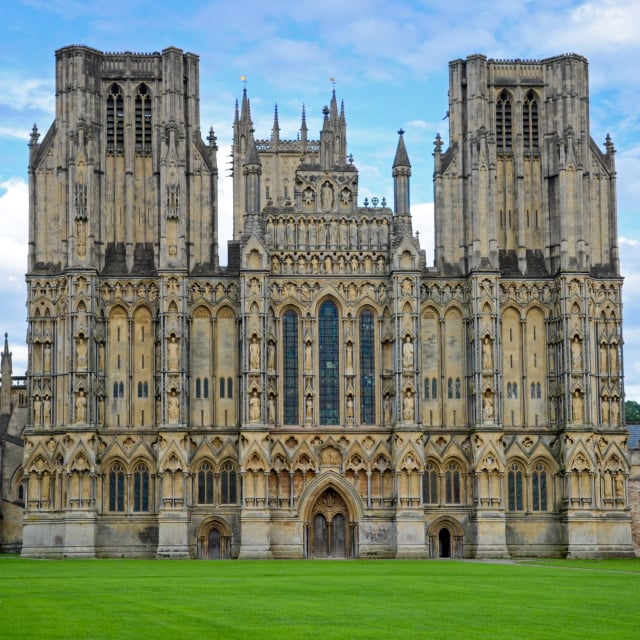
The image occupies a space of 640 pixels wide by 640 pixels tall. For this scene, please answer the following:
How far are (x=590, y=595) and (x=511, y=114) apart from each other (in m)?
51.9

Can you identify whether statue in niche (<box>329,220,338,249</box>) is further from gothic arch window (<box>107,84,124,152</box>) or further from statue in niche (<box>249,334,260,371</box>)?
gothic arch window (<box>107,84,124,152</box>)

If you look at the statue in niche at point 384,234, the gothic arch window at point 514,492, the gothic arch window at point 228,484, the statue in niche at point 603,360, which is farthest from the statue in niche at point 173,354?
the statue in niche at point 603,360

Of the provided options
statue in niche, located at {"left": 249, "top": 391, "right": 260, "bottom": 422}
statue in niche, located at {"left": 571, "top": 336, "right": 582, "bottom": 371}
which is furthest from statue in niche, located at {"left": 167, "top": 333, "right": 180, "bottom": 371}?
statue in niche, located at {"left": 571, "top": 336, "right": 582, "bottom": 371}

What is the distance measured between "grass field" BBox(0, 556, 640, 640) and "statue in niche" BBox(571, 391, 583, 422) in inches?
1010

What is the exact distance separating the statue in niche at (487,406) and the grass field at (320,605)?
2576cm

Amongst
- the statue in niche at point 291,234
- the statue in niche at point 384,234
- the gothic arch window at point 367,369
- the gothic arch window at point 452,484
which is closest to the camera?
the gothic arch window at point 452,484

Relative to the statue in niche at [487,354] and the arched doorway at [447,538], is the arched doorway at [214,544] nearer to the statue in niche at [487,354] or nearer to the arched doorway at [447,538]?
the arched doorway at [447,538]

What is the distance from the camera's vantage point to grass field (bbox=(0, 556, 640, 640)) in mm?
31609

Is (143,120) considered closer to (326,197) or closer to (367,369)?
(326,197)

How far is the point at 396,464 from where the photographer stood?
82000 millimetres

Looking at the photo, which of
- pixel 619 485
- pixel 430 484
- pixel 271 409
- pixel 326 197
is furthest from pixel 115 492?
pixel 619 485

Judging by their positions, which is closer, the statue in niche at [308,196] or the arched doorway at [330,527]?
the arched doorway at [330,527]

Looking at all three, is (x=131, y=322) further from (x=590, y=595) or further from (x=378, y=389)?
(x=590, y=595)

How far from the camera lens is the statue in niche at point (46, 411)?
82.5 m
